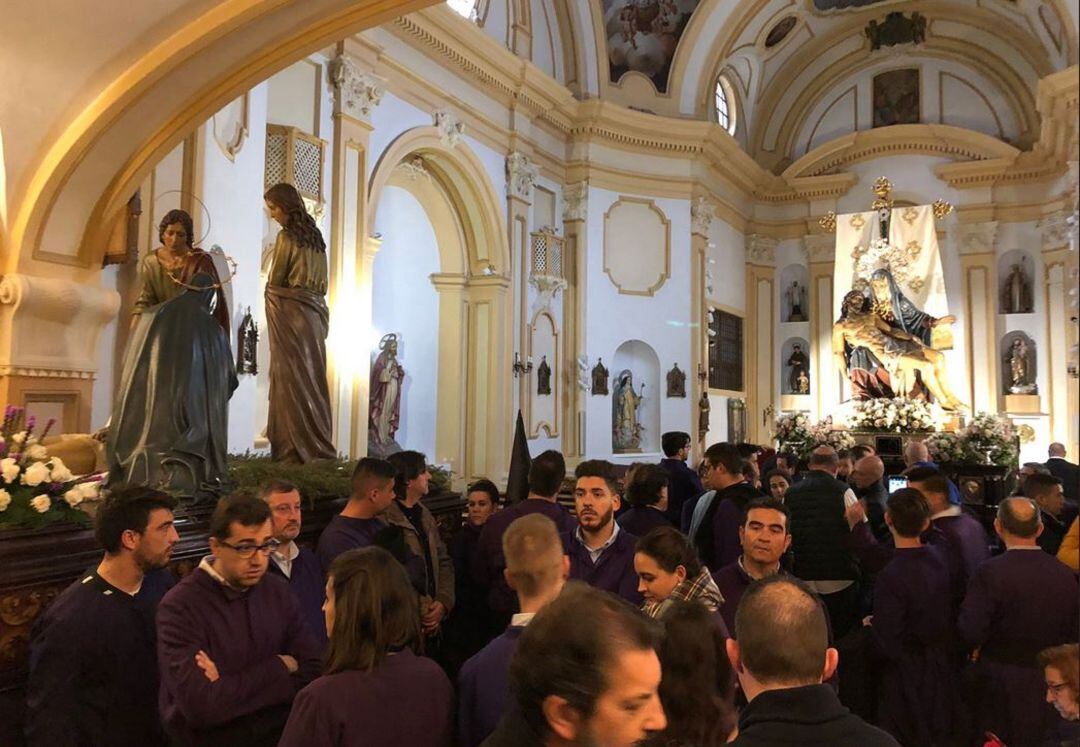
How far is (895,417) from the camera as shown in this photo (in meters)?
15.3

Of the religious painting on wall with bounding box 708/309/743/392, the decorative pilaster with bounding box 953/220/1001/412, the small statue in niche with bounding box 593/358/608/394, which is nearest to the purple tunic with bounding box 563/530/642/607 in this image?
the small statue in niche with bounding box 593/358/608/394

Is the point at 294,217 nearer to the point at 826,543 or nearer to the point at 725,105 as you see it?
the point at 826,543

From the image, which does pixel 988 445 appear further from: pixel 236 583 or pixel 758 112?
pixel 236 583

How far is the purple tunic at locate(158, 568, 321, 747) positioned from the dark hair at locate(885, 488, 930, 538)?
280 cm

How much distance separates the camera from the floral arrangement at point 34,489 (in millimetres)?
3957

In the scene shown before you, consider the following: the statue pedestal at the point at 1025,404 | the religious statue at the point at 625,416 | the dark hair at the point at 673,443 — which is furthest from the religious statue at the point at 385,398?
the statue pedestal at the point at 1025,404

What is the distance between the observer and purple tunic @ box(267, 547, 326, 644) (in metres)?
3.52

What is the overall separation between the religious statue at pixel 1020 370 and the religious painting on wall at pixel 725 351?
5.54 m

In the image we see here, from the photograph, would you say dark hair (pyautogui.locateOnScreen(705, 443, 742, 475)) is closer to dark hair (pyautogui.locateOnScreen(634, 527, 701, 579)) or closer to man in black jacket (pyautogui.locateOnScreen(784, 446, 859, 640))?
man in black jacket (pyautogui.locateOnScreen(784, 446, 859, 640))

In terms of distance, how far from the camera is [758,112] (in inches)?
833

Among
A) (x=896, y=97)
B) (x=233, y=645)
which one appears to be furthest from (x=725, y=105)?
(x=233, y=645)

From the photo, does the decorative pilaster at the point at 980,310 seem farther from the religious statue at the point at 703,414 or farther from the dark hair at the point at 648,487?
the dark hair at the point at 648,487

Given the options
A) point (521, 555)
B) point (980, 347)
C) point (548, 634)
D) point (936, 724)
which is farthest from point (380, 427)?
point (980, 347)

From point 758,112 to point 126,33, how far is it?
18178 millimetres
